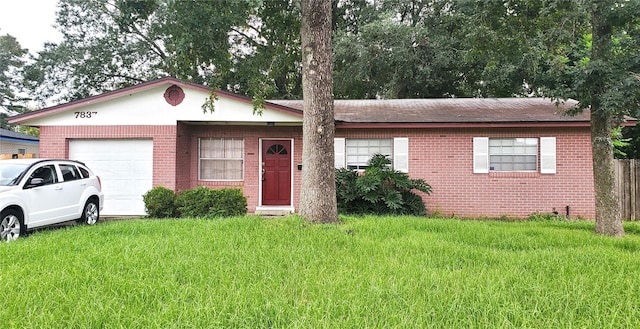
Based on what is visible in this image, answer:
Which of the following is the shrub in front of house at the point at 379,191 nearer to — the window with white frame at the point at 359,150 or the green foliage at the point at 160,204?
the window with white frame at the point at 359,150

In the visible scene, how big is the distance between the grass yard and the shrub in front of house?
3.60 m

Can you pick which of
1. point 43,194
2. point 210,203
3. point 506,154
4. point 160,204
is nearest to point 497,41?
point 506,154

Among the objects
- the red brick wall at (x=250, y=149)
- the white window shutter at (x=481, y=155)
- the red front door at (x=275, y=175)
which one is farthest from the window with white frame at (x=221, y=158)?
the white window shutter at (x=481, y=155)

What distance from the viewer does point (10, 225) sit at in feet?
21.3

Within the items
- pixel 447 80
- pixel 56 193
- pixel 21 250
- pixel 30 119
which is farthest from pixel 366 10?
pixel 21 250

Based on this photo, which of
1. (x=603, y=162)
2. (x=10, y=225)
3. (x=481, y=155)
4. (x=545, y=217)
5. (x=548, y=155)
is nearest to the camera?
(x=10, y=225)

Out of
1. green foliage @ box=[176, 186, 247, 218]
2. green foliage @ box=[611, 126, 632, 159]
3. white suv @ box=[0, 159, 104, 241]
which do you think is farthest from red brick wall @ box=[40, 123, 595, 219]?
green foliage @ box=[611, 126, 632, 159]

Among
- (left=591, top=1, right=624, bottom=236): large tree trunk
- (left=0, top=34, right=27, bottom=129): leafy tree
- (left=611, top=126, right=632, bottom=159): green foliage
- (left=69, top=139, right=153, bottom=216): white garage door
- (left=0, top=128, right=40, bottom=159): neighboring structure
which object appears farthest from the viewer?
(left=0, top=34, right=27, bottom=129): leafy tree

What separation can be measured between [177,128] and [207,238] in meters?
6.12

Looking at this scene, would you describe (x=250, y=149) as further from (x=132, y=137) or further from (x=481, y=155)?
(x=481, y=155)

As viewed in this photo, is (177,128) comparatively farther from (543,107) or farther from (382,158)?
(543,107)

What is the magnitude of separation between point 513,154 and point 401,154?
3169 millimetres

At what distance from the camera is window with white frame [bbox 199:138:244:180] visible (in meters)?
11.6

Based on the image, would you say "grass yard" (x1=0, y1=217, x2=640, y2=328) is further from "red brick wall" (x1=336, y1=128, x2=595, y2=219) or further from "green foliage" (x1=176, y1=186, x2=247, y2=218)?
"red brick wall" (x1=336, y1=128, x2=595, y2=219)
